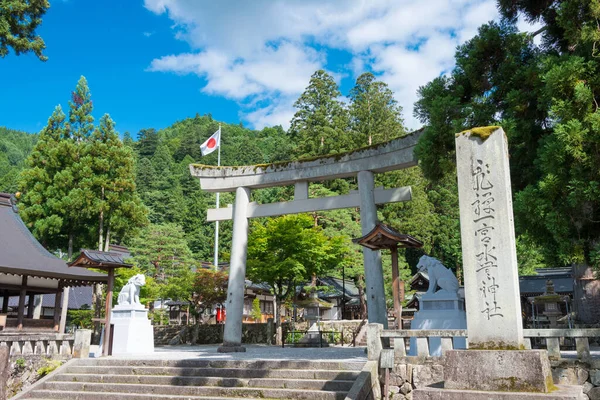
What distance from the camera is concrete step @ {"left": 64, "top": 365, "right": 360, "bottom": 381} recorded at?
26.2 ft

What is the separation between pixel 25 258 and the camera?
16.2 m

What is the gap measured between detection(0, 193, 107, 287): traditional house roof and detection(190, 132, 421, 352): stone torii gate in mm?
5826

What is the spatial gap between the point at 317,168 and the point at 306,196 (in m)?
0.94

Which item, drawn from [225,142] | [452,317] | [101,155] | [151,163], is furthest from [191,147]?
[452,317]

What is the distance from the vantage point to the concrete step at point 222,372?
798 centimetres

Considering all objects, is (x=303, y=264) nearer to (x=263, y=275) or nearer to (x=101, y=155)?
(x=263, y=275)

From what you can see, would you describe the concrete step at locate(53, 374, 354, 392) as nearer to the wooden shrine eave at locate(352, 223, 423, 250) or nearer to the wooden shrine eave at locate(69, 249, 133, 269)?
the wooden shrine eave at locate(69, 249, 133, 269)

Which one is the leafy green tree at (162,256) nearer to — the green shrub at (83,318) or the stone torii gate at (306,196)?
the green shrub at (83,318)

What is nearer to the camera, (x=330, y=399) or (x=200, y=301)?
(x=330, y=399)

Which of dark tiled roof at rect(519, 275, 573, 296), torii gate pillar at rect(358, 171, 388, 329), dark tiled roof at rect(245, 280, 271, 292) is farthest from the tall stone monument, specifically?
dark tiled roof at rect(245, 280, 271, 292)

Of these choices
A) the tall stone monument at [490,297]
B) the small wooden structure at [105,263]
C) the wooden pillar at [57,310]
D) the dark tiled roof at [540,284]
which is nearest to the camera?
A: the tall stone monument at [490,297]

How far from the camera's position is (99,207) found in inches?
995

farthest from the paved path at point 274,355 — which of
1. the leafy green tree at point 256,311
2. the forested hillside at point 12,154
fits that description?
the forested hillside at point 12,154

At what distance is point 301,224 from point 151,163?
123 feet
